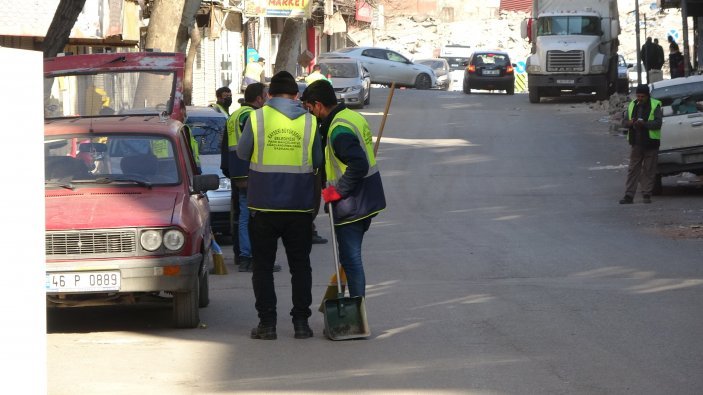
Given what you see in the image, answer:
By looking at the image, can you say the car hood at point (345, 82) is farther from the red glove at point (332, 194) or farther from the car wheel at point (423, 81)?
the red glove at point (332, 194)

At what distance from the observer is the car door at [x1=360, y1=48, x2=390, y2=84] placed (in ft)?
151

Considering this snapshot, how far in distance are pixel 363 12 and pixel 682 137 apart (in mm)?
46493

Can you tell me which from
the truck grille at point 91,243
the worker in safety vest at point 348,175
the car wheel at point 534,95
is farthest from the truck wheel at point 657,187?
the car wheel at point 534,95

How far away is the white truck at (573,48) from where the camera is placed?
37375mm

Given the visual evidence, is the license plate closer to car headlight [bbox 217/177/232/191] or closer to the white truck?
car headlight [bbox 217/177/232/191]

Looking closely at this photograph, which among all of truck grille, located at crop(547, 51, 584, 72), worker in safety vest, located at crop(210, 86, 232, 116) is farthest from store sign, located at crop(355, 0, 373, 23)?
worker in safety vest, located at crop(210, 86, 232, 116)

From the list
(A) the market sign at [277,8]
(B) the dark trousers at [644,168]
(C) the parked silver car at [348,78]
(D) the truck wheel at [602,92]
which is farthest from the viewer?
(A) the market sign at [277,8]

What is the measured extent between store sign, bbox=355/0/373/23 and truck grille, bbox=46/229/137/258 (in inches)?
2029

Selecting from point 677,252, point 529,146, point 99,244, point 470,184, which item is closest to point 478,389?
point 99,244

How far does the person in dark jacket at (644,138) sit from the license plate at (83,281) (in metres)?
11.7

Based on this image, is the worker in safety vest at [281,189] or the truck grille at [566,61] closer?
the worker in safety vest at [281,189]

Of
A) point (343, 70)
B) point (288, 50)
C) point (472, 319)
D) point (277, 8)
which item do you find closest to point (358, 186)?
point (472, 319)

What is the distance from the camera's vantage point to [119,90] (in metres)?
14.3

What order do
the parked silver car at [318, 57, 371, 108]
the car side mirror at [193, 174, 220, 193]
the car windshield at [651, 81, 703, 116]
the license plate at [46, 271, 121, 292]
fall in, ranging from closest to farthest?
1. the license plate at [46, 271, 121, 292]
2. the car side mirror at [193, 174, 220, 193]
3. the car windshield at [651, 81, 703, 116]
4. the parked silver car at [318, 57, 371, 108]
